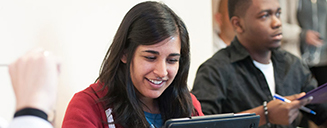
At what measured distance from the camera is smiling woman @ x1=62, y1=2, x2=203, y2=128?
1.34 meters

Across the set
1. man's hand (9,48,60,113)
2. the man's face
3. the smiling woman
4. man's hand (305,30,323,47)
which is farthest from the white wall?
man's hand (305,30,323,47)

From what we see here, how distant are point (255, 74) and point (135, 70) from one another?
1019 mm

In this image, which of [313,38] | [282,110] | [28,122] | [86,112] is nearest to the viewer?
[28,122]

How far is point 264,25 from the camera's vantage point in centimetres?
220

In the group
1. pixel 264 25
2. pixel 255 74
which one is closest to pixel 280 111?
pixel 255 74

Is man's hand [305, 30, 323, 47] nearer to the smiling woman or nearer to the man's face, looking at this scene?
the man's face

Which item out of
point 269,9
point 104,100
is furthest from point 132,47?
point 269,9

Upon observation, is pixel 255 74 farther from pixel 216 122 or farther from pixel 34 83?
pixel 34 83

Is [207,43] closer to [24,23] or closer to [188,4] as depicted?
[188,4]

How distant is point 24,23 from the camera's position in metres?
1.54

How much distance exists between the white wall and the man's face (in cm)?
73

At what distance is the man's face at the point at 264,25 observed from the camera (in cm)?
220

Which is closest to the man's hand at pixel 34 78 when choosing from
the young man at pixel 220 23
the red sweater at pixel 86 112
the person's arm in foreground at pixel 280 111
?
the red sweater at pixel 86 112

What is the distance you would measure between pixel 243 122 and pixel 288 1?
7.52 ft
